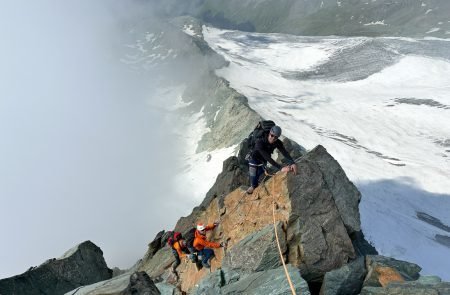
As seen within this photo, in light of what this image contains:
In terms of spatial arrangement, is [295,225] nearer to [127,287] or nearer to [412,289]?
[412,289]

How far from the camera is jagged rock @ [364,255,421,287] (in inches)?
438

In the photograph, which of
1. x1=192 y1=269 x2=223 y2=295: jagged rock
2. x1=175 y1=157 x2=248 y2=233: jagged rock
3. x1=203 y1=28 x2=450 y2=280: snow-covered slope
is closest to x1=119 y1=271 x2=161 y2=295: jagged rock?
x1=192 y1=269 x2=223 y2=295: jagged rock

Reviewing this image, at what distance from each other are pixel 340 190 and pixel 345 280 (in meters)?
4.64

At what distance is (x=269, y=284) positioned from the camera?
33.6ft

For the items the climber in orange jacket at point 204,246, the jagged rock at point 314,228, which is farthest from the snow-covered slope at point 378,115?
the climber in orange jacket at point 204,246

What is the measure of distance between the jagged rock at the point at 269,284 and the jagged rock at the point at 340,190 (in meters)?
4.17

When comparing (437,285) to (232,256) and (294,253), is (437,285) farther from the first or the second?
(232,256)

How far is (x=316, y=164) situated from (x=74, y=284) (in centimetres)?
1518

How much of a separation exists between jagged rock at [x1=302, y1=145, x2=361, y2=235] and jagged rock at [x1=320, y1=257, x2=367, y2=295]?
2.43 meters

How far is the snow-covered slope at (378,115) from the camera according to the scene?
33438 mm

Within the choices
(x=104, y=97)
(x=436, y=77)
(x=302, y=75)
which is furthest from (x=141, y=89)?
(x=436, y=77)

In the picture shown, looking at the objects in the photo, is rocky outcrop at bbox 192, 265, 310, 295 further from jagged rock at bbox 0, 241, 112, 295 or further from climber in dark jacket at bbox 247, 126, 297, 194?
jagged rock at bbox 0, 241, 112, 295

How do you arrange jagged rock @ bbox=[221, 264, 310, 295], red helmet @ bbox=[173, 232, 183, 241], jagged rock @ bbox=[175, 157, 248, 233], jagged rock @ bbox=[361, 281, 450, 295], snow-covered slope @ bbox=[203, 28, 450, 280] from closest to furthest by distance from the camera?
1. jagged rock @ bbox=[361, 281, 450, 295]
2. jagged rock @ bbox=[221, 264, 310, 295]
3. red helmet @ bbox=[173, 232, 183, 241]
4. jagged rock @ bbox=[175, 157, 248, 233]
5. snow-covered slope @ bbox=[203, 28, 450, 280]

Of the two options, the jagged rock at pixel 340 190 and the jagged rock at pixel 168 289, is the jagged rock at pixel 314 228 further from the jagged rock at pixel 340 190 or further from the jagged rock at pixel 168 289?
the jagged rock at pixel 168 289
